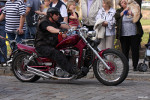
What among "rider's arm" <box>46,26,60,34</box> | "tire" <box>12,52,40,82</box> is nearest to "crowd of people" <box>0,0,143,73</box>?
"tire" <box>12,52,40,82</box>

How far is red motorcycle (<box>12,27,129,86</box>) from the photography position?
8.71m

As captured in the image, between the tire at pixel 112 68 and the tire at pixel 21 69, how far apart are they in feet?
4.60

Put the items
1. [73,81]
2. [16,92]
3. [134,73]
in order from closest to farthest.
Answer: [16,92]
[73,81]
[134,73]

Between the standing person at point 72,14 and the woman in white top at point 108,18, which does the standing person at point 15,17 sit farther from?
the woman in white top at point 108,18

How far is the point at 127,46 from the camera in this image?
10.8 m

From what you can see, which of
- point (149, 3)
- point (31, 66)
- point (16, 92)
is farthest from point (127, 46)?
point (149, 3)

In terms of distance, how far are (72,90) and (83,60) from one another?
917 millimetres

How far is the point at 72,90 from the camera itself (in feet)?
26.9

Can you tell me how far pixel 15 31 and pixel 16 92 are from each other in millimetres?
3210

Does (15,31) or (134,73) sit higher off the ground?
(15,31)

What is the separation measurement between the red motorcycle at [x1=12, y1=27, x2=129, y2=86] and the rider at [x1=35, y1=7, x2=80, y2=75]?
0.14 m

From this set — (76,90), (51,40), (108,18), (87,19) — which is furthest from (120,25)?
(76,90)

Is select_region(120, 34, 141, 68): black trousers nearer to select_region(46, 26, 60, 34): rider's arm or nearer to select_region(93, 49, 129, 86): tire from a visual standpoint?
select_region(93, 49, 129, 86): tire

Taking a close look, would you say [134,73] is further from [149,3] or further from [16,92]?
[149,3]
